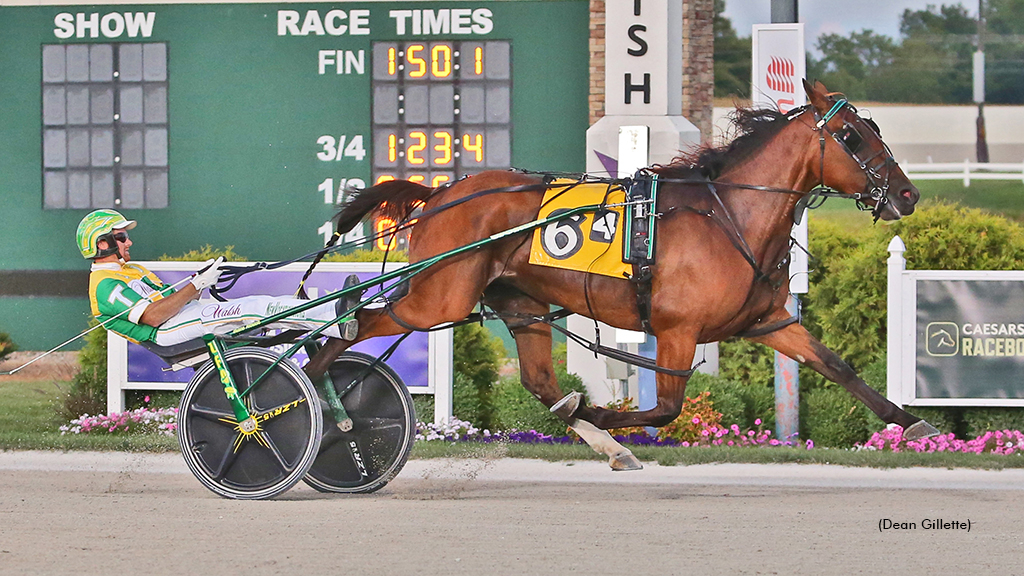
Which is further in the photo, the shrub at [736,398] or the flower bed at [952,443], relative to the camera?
the shrub at [736,398]

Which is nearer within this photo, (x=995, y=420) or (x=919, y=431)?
(x=919, y=431)

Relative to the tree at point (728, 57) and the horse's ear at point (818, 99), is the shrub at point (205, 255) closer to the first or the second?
the horse's ear at point (818, 99)

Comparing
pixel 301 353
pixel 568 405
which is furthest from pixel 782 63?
pixel 301 353

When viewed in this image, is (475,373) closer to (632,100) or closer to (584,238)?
(632,100)

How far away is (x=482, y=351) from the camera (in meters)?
9.42

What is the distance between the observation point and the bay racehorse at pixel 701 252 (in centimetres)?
596

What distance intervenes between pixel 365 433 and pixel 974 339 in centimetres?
420

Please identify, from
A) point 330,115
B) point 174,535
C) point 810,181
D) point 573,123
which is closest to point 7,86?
point 330,115

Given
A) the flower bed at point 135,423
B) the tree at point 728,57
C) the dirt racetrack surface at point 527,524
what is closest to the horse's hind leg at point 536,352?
the dirt racetrack surface at point 527,524

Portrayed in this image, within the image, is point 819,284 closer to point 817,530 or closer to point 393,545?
point 817,530

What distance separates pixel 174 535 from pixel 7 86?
263 inches

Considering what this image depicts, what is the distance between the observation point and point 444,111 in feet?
33.8

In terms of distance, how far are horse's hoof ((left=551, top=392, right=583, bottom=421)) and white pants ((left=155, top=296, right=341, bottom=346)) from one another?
1119 millimetres

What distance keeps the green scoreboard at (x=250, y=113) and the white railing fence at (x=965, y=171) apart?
425 inches
